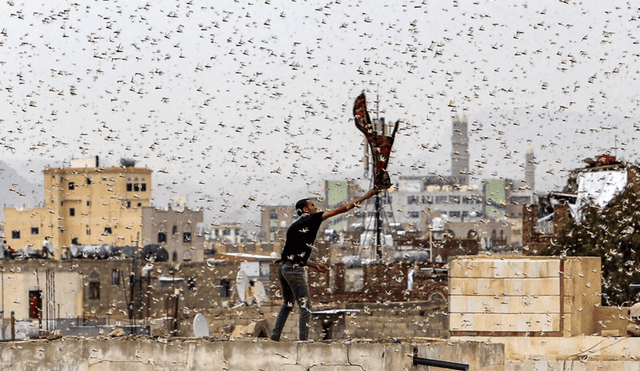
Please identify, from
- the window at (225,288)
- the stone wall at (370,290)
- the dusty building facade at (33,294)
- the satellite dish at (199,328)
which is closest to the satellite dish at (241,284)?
the stone wall at (370,290)

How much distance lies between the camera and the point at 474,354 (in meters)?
11.2

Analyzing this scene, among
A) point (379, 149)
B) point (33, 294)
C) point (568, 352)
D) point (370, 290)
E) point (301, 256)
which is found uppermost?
point (379, 149)

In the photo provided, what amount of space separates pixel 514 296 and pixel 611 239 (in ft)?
94.9

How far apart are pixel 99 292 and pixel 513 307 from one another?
48.8m

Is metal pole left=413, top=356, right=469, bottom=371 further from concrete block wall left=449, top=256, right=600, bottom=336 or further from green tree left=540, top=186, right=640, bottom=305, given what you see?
green tree left=540, top=186, right=640, bottom=305

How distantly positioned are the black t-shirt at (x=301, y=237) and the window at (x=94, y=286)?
49.2m

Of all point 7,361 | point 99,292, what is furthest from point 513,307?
point 99,292

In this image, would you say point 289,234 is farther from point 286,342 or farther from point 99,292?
point 99,292

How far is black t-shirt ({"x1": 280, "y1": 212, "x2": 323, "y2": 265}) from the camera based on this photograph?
1210 centimetres

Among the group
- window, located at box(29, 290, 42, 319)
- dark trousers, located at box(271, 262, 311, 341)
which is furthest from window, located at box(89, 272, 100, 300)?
dark trousers, located at box(271, 262, 311, 341)

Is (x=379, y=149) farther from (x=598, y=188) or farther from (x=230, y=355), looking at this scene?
(x=598, y=188)

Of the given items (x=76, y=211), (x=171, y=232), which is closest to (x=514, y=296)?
(x=171, y=232)

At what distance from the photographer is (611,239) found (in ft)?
136

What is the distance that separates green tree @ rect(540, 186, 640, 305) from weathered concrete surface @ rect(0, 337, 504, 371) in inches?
1030
